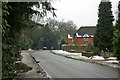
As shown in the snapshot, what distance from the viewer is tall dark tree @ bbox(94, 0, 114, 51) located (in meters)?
30.4

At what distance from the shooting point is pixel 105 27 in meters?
31.3

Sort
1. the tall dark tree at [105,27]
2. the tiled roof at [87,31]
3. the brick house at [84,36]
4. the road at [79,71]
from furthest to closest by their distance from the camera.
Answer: the tiled roof at [87,31]
the brick house at [84,36]
the tall dark tree at [105,27]
the road at [79,71]

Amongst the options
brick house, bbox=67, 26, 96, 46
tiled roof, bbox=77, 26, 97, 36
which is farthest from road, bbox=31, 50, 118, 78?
tiled roof, bbox=77, 26, 97, 36

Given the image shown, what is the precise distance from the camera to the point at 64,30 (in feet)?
315

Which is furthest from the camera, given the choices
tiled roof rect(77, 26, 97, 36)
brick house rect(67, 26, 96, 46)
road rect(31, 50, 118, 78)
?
tiled roof rect(77, 26, 97, 36)

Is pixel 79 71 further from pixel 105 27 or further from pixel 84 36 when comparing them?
pixel 84 36

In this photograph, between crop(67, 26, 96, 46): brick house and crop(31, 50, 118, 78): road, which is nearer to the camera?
crop(31, 50, 118, 78): road

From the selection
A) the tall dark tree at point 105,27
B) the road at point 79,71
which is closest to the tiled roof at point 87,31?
the tall dark tree at point 105,27

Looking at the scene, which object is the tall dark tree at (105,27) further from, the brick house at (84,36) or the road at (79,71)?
the brick house at (84,36)

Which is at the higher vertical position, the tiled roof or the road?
the tiled roof

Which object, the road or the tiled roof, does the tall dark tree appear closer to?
the road

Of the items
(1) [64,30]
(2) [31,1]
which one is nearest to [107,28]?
(2) [31,1]

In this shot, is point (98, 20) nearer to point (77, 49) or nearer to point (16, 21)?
point (77, 49)

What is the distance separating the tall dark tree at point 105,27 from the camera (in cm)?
3041
